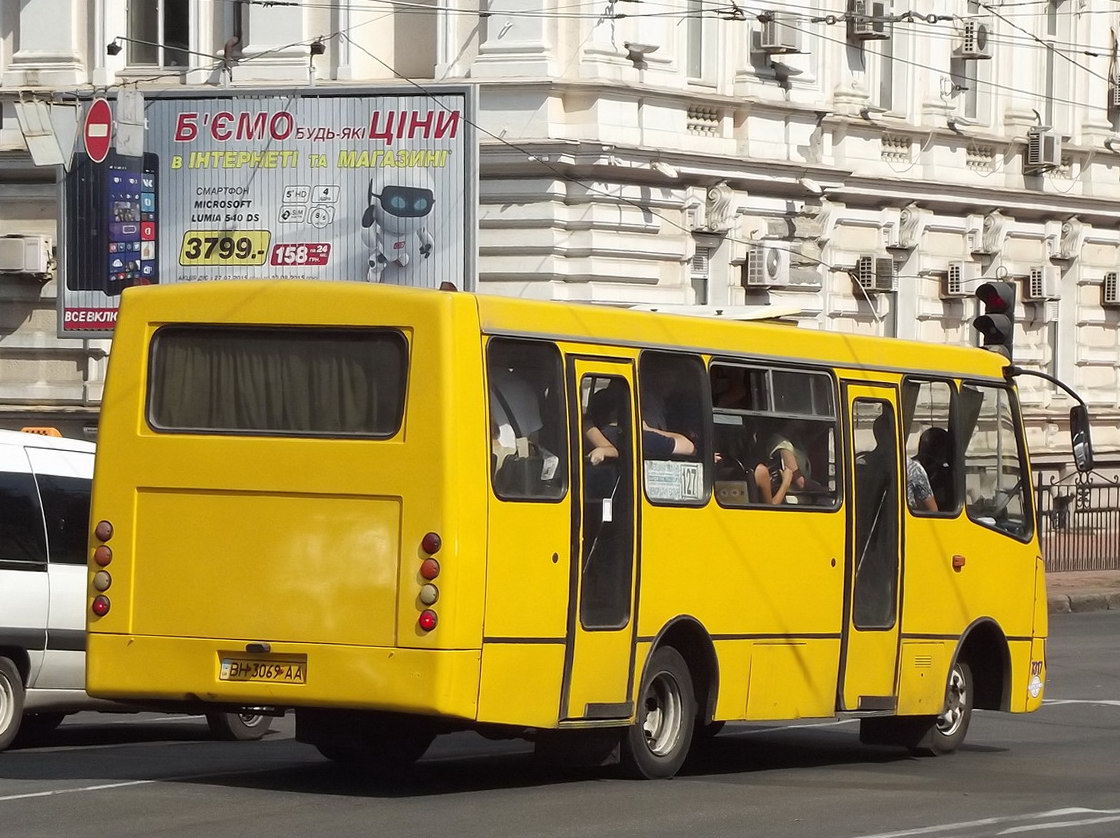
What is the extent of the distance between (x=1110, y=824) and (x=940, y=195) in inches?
1000

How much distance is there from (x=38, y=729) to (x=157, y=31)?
1711cm

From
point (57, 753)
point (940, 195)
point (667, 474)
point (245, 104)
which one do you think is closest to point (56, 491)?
point (57, 753)

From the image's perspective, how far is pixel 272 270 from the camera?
28938mm

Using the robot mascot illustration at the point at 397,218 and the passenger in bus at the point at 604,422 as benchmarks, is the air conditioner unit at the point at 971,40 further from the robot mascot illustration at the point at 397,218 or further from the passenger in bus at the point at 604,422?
the passenger in bus at the point at 604,422

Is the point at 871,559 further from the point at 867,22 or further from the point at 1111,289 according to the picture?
the point at 1111,289

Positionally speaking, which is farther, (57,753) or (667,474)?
(57,753)

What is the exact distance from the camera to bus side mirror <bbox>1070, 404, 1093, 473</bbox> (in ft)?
48.2

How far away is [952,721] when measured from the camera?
1503 centimetres

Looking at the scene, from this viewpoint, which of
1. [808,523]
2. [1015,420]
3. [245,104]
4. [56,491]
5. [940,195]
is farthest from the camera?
[940,195]

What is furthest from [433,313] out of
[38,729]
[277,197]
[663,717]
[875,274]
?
[875,274]

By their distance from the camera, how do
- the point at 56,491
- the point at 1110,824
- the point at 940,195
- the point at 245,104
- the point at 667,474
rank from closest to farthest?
the point at 1110,824, the point at 667,474, the point at 56,491, the point at 245,104, the point at 940,195

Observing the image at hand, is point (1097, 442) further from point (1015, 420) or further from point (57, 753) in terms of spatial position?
point (57, 753)

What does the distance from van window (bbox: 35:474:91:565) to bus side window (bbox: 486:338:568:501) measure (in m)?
3.87

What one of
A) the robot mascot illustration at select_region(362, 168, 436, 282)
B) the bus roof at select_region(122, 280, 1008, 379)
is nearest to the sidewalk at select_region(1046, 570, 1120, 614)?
the robot mascot illustration at select_region(362, 168, 436, 282)
